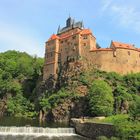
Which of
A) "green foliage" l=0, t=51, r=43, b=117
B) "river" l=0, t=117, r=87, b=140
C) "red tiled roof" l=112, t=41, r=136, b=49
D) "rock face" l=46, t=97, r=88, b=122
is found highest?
"red tiled roof" l=112, t=41, r=136, b=49

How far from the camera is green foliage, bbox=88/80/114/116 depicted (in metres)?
53.0

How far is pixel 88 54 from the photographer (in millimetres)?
72375

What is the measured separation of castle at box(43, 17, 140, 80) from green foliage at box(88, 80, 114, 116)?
13041mm

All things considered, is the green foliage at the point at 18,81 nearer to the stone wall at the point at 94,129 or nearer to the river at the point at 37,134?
the river at the point at 37,134

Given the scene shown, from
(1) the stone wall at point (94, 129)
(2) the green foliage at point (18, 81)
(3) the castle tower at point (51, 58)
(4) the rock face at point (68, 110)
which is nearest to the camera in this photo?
(1) the stone wall at point (94, 129)

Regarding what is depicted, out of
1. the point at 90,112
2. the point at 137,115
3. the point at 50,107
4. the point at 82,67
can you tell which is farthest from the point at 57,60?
the point at 137,115

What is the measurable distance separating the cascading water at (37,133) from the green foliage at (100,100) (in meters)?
8.38

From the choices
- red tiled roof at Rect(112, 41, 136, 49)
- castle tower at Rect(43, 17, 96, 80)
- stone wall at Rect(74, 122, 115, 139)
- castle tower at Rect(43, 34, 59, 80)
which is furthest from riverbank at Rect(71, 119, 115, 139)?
red tiled roof at Rect(112, 41, 136, 49)

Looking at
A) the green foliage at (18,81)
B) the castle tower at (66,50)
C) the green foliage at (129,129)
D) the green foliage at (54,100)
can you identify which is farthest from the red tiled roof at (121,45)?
the green foliage at (129,129)

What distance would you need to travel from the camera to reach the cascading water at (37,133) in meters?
41.4

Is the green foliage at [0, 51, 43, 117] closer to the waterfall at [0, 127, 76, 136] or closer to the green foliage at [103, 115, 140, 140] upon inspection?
the waterfall at [0, 127, 76, 136]

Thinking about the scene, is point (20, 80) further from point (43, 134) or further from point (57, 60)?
point (43, 134)

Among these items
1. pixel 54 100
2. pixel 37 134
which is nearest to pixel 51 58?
pixel 54 100

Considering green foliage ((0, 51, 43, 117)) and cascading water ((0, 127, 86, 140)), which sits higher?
green foliage ((0, 51, 43, 117))
